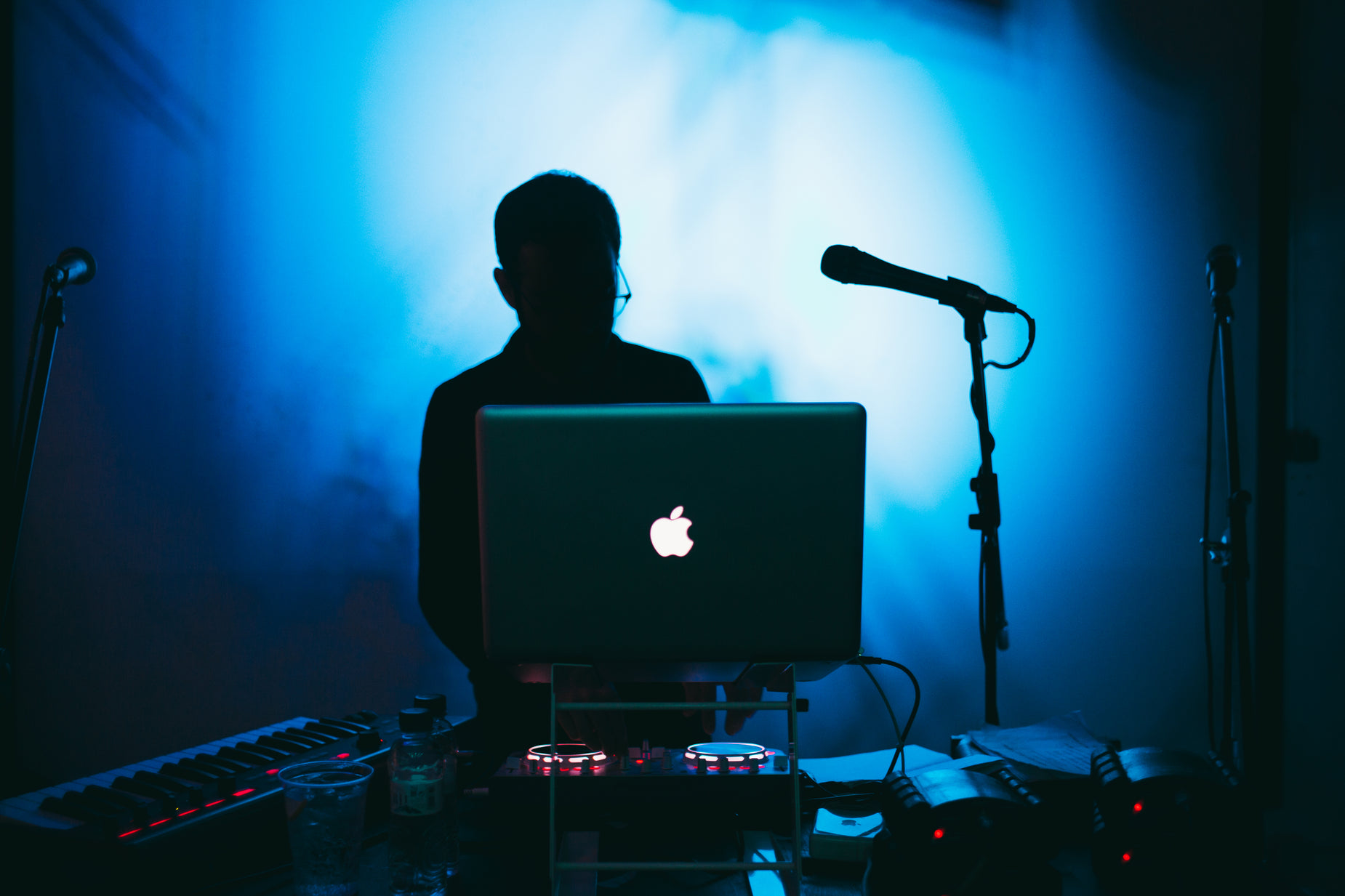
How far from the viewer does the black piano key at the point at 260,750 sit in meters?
1.08

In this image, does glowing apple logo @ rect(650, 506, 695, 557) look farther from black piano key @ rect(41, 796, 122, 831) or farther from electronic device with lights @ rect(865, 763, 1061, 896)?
black piano key @ rect(41, 796, 122, 831)

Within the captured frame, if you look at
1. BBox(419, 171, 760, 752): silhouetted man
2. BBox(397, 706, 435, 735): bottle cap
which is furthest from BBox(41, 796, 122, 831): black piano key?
BBox(419, 171, 760, 752): silhouetted man

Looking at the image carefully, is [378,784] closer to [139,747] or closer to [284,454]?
[284,454]

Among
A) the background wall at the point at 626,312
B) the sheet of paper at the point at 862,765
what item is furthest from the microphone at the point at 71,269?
the sheet of paper at the point at 862,765

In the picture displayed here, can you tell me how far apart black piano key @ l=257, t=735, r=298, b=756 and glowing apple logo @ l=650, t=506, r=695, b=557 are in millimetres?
685

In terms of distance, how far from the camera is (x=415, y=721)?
32.7 inches

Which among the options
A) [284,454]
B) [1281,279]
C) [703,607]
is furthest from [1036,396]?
[284,454]

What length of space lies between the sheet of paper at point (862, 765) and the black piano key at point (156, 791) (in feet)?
2.64

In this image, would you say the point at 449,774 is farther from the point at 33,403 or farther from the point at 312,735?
the point at 33,403

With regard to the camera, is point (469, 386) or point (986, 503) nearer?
point (986, 503)

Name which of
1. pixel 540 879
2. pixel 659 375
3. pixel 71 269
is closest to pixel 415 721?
pixel 540 879

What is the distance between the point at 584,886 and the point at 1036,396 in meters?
2.15

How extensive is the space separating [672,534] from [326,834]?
0.48 m

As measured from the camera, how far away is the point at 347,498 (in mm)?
2410
